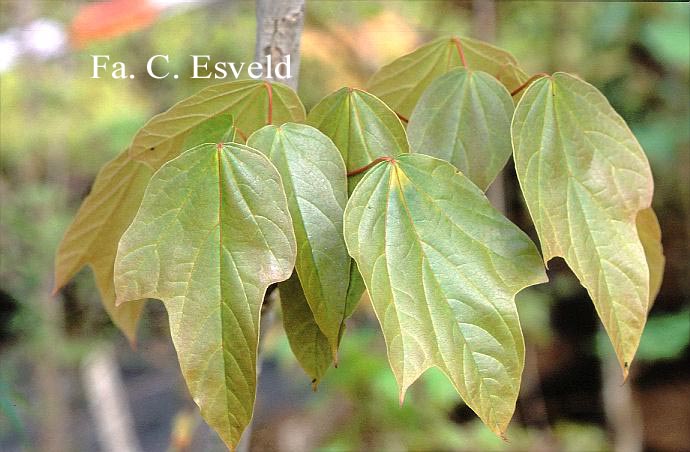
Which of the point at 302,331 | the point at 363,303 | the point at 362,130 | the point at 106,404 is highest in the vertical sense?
the point at 362,130

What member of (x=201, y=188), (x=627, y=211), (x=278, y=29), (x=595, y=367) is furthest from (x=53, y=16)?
(x=595, y=367)

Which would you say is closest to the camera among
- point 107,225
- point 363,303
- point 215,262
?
point 215,262

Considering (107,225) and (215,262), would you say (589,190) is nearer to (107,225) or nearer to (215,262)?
(215,262)

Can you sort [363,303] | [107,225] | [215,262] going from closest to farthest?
1. [215,262]
2. [107,225]
3. [363,303]

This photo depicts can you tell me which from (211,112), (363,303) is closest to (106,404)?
(363,303)

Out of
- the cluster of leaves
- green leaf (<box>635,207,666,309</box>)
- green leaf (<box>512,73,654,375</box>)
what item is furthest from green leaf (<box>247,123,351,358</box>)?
green leaf (<box>635,207,666,309</box>)

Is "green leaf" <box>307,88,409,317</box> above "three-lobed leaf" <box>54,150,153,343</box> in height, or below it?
above

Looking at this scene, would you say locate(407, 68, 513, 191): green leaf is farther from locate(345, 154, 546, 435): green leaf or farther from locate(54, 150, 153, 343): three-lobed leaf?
locate(54, 150, 153, 343): three-lobed leaf
